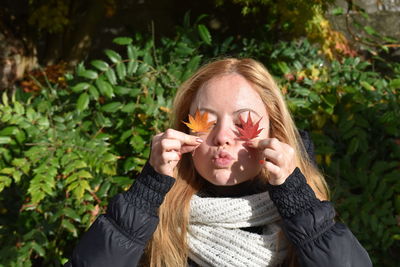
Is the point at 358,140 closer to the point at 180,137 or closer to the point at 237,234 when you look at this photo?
the point at 237,234

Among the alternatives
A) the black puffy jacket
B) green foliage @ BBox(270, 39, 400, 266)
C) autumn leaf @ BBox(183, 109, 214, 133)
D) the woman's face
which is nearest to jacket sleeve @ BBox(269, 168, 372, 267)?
the black puffy jacket

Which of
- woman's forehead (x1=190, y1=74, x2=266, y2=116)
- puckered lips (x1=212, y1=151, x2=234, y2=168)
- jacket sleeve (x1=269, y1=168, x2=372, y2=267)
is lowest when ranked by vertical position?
jacket sleeve (x1=269, y1=168, x2=372, y2=267)

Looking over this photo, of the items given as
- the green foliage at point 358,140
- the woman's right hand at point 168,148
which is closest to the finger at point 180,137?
the woman's right hand at point 168,148

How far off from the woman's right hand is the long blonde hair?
0.73 feet

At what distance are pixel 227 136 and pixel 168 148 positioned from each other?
0.19 metres

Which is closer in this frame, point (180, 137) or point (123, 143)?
point (180, 137)

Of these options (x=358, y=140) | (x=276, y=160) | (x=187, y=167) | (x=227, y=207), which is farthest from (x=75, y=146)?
(x=358, y=140)

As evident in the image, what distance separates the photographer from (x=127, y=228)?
60.7 inches

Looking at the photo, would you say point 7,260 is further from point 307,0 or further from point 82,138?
point 307,0

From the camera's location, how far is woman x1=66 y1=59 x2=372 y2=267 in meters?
1.49

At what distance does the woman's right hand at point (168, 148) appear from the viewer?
1.52 metres

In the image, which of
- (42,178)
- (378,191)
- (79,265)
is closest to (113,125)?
(42,178)

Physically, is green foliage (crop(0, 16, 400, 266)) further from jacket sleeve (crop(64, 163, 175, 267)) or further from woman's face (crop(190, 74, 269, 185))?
woman's face (crop(190, 74, 269, 185))

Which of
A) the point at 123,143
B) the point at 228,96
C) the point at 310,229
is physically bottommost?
the point at 123,143
